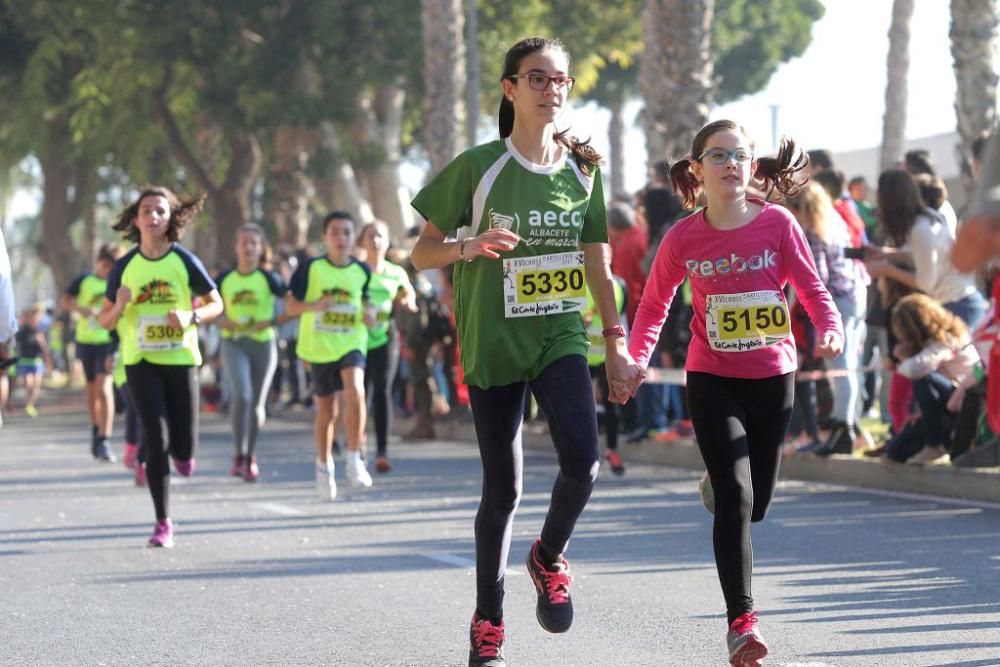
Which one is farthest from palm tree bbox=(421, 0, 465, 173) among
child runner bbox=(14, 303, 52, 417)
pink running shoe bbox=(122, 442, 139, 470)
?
pink running shoe bbox=(122, 442, 139, 470)

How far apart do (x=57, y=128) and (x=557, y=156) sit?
37153 millimetres

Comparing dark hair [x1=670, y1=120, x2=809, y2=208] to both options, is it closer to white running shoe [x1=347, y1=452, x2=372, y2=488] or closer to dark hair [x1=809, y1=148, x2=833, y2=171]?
white running shoe [x1=347, y1=452, x2=372, y2=488]

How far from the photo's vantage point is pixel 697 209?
7.04 meters

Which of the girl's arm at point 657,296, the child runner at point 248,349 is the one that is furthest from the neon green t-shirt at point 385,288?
the girl's arm at point 657,296

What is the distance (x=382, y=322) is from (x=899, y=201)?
160 inches

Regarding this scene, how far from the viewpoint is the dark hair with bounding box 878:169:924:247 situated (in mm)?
12109

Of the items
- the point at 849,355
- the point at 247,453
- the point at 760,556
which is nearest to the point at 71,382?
the point at 247,453

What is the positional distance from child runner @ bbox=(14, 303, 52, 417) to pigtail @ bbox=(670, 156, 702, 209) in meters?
23.4

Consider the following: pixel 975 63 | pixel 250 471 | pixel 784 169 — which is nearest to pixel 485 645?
pixel 784 169

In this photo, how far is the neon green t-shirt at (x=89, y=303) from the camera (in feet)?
58.7

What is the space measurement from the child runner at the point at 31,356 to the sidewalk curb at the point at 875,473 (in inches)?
639

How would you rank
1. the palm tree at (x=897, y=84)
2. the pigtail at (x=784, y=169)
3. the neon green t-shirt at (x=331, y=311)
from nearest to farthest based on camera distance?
the pigtail at (x=784, y=169) → the neon green t-shirt at (x=331, y=311) → the palm tree at (x=897, y=84)

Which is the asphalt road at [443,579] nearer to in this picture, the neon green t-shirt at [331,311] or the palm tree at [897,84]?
the neon green t-shirt at [331,311]

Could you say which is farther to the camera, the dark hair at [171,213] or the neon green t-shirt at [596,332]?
the neon green t-shirt at [596,332]
